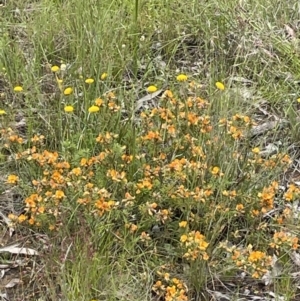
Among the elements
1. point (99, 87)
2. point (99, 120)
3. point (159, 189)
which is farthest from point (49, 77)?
point (159, 189)

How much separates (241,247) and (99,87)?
1.03 meters

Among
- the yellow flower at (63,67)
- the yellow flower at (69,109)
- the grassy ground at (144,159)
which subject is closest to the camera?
the grassy ground at (144,159)

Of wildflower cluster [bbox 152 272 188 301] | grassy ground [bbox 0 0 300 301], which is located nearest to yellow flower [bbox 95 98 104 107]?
grassy ground [bbox 0 0 300 301]

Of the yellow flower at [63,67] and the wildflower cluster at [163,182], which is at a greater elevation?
the yellow flower at [63,67]

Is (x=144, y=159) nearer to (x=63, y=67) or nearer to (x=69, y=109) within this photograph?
(x=69, y=109)

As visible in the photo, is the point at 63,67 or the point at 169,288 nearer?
the point at 169,288

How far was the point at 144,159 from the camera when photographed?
2.88 m

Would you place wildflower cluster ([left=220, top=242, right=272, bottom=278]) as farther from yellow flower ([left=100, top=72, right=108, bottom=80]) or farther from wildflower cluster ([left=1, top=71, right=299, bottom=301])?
yellow flower ([left=100, top=72, right=108, bottom=80])

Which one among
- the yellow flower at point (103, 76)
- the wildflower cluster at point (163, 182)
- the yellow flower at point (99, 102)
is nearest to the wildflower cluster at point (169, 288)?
the wildflower cluster at point (163, 182)

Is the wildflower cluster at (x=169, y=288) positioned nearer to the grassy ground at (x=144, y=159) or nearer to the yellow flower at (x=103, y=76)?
the grassy ground at (x=144, y=159)

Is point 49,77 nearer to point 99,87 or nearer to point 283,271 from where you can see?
point 99,87

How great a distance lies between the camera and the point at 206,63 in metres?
3.66

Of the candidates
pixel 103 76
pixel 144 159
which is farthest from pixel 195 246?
pixel 103 76

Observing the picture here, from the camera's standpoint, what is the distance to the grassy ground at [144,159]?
8.50 feet
